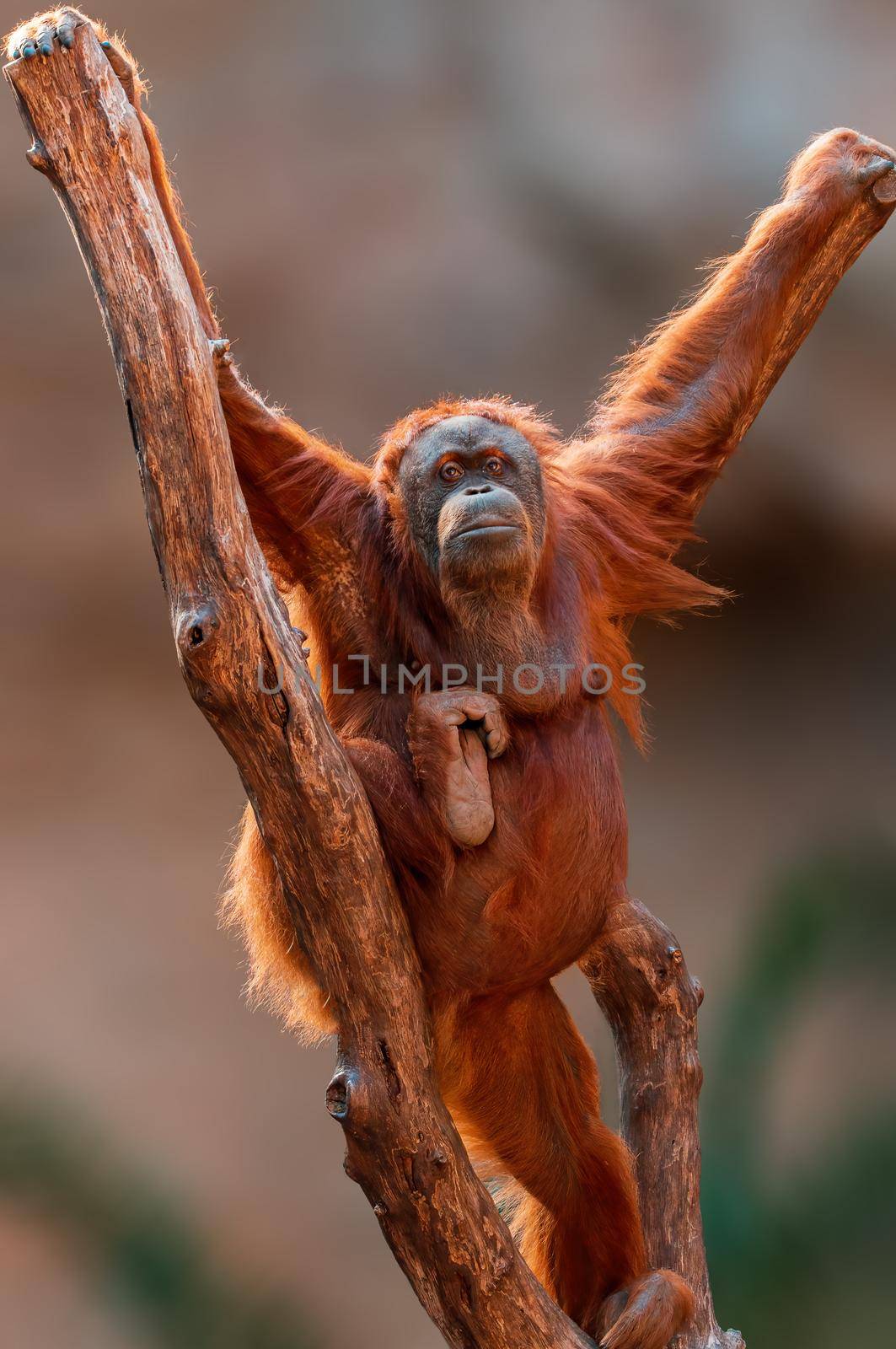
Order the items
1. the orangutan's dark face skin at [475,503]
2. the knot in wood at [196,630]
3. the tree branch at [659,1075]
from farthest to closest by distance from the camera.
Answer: the tree branch at [659,1075], the orangutan's dark face skin at [475,503], the knot in wood at [196,630]

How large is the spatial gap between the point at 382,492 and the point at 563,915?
1.01 m

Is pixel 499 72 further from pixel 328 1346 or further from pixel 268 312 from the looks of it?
pixel 328 1346

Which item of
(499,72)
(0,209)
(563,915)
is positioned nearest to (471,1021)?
(563,915)

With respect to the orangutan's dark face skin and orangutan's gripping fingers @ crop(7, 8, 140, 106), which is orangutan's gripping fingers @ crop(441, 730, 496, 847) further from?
orangutan's gripping fingers @ crop(7, 8, 140, 106)

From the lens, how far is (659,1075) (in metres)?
3.50

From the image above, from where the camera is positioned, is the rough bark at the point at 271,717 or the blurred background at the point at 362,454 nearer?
the rough bark at the point at 271,717

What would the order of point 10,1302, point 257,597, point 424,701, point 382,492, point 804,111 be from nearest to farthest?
point 257,597 → point 424,701 → point 382,492 → point 10,1302 → point 804,111

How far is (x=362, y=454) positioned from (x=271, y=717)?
3.22m

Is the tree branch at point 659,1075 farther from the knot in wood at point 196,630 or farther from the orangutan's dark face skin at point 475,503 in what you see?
the knot in wood at point 196,630

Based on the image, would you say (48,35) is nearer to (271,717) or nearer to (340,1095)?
(271,717)

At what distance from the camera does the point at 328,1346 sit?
17.0 ft

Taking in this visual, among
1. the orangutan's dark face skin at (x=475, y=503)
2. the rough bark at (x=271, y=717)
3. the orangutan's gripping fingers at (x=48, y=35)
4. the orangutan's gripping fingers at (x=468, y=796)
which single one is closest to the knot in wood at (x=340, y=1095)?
the rough bark at (x=271, y=717)

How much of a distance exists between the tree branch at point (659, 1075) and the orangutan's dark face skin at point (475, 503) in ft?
3.05

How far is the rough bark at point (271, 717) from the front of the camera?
258 cm
